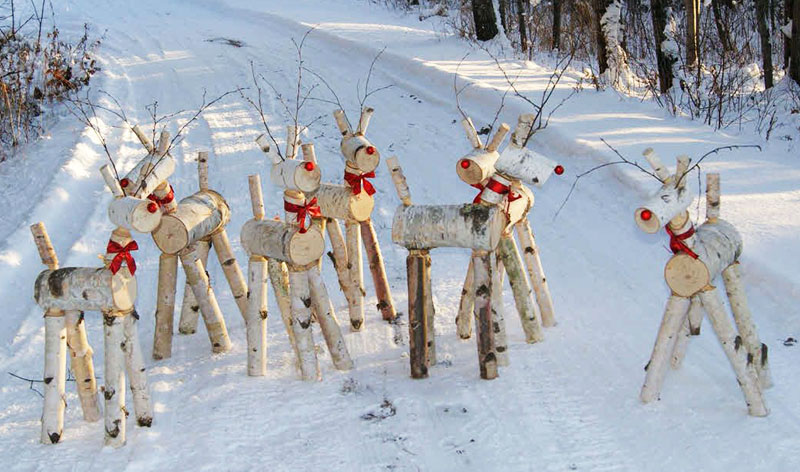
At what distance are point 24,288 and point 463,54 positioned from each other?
7.13 metres

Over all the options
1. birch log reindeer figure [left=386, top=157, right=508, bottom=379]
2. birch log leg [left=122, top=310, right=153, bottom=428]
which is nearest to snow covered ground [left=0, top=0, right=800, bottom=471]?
birch log leg [left=122, top=310, right=153, bottom=428]

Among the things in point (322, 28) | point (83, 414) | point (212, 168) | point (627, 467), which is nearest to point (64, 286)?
point (83, 414)

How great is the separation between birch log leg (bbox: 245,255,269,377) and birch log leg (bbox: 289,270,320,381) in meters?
0.22

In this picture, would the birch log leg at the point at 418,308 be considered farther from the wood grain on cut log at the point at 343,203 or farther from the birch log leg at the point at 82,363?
the birch log leg at the point at 82,363

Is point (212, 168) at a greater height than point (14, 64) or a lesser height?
lesser

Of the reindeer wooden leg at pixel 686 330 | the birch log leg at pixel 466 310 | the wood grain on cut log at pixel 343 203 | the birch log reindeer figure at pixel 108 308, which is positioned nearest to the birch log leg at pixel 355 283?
the wood grain on cut log at pixel 343 203

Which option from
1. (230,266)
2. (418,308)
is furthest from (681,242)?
(230,266)

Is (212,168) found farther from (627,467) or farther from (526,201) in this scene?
(627,467)

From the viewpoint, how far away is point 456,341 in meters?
5.02

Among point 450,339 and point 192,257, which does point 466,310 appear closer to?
point 450,339

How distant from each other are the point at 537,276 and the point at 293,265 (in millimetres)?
1483

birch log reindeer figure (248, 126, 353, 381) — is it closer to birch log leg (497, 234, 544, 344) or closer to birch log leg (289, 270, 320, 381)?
birch log leg (289, 270, 320, 381)

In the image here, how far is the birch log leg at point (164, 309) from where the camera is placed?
4.92 m

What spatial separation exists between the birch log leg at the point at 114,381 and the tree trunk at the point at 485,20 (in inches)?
377
